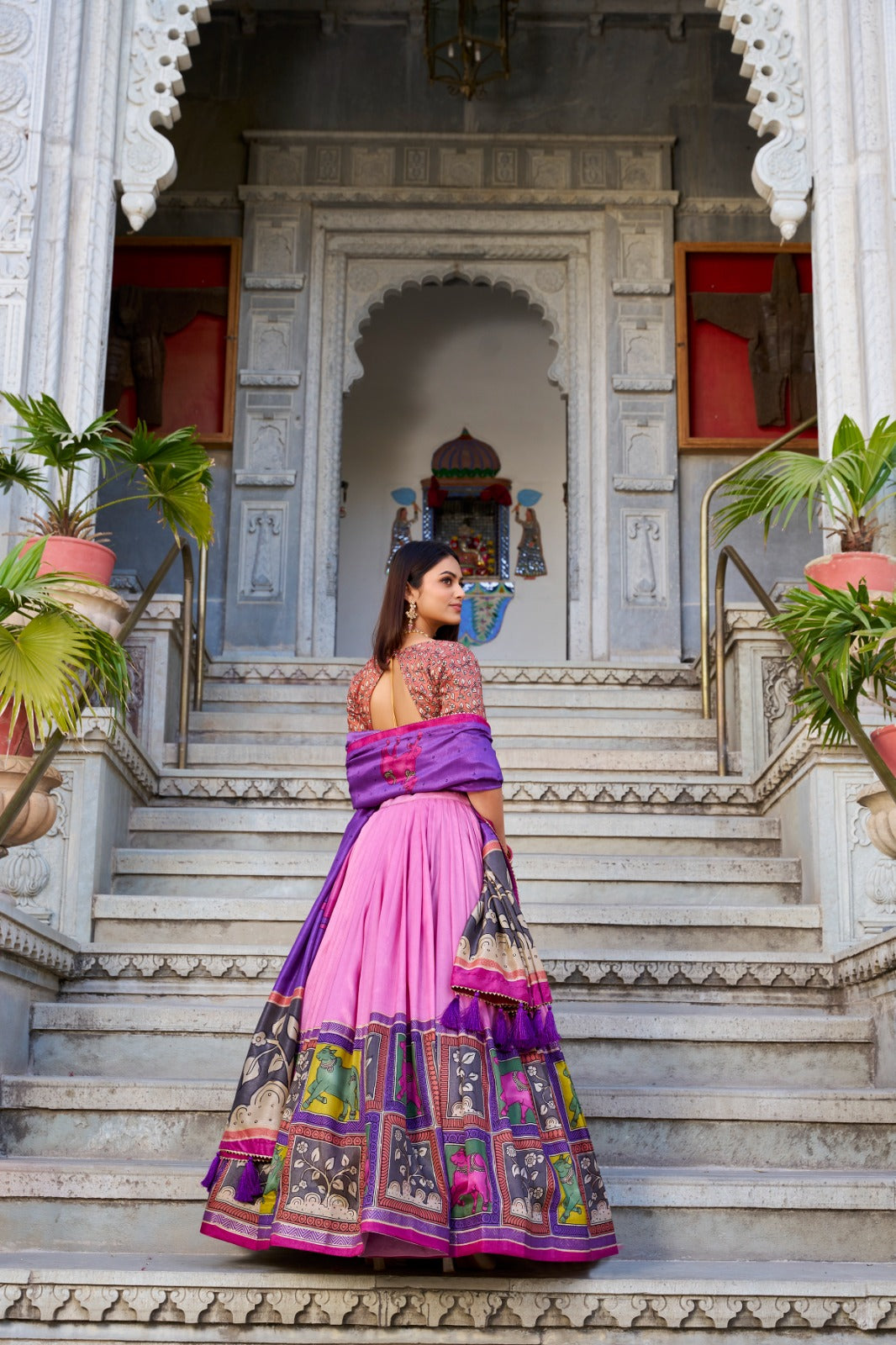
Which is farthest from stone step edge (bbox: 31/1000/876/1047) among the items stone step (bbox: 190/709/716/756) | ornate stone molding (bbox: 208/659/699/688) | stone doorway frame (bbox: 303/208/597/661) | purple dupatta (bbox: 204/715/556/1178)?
stone doorway frame (bbox: 303/208/597/661)

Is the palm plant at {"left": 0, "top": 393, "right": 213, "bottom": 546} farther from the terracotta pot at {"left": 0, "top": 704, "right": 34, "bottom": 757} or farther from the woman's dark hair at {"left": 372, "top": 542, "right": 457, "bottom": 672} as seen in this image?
the woman's dark hair at {"left": 372, "top": 542, "right": 457, "bottom": 672}

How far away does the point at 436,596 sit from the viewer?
11.0ft

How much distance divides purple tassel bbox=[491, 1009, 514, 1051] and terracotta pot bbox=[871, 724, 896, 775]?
1.37 meters

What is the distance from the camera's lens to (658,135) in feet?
30.9

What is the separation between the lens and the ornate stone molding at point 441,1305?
2906 millimetres

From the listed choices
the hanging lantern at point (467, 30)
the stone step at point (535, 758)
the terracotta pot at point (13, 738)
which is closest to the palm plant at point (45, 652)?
the terracotta pot at point (13, 738)

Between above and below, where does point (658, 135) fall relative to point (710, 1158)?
above

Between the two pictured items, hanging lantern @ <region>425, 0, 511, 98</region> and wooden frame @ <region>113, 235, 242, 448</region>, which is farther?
wooden frame @ <region>113, 235, 242, 448</region>

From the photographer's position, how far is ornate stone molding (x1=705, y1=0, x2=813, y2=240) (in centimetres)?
597

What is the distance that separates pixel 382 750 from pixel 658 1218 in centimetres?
117

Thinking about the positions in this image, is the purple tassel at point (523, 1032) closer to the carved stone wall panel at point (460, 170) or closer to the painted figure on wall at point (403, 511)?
the carved stone wall panel at point (460, 170)

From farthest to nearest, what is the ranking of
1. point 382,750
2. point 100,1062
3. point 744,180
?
point 744,180, point 100,1062, point 382,750

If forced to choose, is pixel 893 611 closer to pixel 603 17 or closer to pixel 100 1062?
pixel 100 1062

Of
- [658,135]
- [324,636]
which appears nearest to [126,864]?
[324,636]
